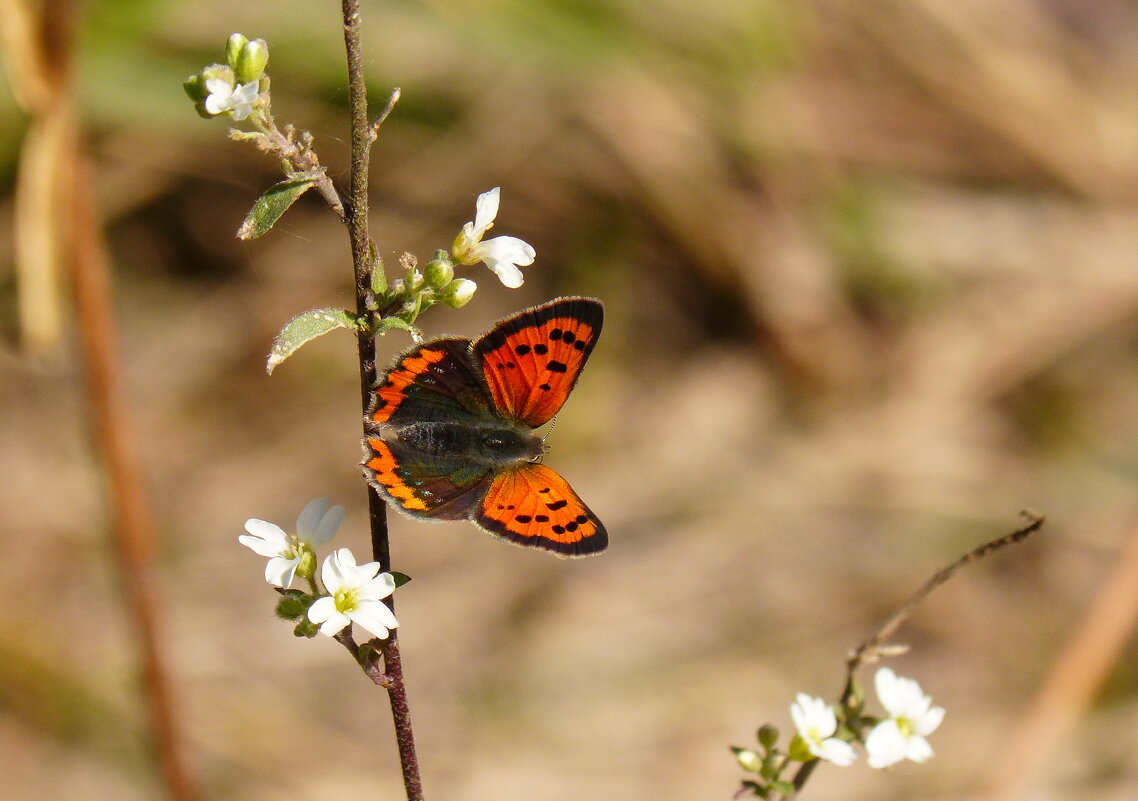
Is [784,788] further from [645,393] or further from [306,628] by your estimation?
[645,393]

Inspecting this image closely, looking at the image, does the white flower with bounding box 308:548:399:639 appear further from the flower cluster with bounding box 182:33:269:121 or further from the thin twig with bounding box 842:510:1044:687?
the thin twig with bounding box 842:510:1044:687

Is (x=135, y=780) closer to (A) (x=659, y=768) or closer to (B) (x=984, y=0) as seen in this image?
(A) (x=659, y=768)

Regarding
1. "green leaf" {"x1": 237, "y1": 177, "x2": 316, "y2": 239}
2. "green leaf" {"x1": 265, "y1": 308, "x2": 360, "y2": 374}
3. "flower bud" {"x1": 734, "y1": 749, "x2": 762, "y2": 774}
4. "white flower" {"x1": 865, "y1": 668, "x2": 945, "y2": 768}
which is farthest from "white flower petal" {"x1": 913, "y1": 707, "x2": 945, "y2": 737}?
"green leaf" {"x1": 237, "y1": 177, "x2": 316, "y2": 239}

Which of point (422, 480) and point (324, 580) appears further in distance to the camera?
point (422, 480)

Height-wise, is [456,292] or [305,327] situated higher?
[456,292]

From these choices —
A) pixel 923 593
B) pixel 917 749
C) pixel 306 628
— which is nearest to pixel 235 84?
Result: pixel 306 628

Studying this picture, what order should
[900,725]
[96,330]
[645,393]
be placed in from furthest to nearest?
[645,393]
[96,330]
[900,725]

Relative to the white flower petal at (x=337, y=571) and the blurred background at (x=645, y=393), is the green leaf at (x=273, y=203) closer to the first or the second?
the white flower petal at (x=337, y=571)
